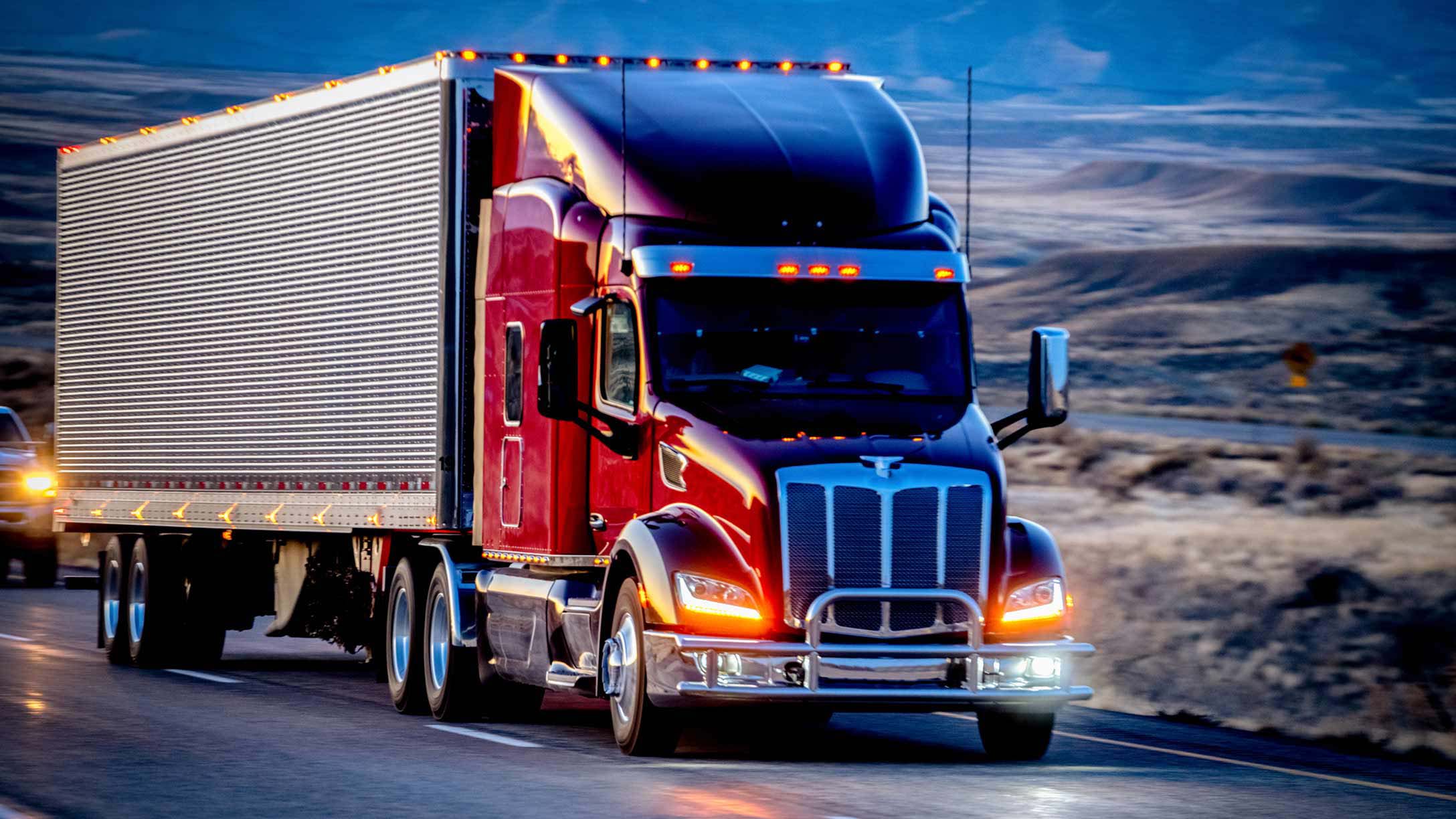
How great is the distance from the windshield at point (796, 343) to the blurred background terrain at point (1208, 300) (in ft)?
13.5

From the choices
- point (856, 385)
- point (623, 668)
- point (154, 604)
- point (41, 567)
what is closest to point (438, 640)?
point (623, 668)

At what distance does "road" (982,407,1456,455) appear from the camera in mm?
46125

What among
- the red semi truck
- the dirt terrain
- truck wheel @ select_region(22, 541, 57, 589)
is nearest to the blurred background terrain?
the dirt terrain

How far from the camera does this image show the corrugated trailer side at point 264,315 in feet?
52.1

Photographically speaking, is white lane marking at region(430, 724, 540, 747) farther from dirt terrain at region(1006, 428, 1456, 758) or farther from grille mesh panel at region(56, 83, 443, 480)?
dirt terrain at region(1006, 428, 1456, 758)

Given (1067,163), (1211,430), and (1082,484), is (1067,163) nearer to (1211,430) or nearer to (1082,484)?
(1211,430)

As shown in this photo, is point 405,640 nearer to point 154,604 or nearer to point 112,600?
point 154,604

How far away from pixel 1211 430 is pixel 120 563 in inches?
1264

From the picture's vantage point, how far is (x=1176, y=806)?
37.0 feet

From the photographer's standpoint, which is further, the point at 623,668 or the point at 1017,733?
the point at 1017,733

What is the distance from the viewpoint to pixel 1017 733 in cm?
1345

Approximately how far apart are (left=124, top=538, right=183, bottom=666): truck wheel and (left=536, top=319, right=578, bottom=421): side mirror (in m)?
7.58

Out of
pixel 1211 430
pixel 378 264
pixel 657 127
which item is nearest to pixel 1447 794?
pixel 657 127

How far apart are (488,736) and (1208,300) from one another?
67462 millimetres
